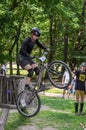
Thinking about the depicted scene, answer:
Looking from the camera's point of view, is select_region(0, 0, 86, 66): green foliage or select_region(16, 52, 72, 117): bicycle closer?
select_region(16, 52, 72, 117): bicycle

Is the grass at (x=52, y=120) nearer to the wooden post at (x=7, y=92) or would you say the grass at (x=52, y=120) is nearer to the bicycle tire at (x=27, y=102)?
the wooden post at (x=7, y=92)

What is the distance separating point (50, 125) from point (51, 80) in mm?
3599

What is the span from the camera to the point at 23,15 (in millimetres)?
28828

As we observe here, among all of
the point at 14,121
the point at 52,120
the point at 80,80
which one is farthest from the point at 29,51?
the point at 80,80

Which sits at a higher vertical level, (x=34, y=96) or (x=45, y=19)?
(x=34, y=96)

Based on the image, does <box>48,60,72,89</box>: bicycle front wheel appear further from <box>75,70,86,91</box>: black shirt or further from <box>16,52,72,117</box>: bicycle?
<box>75,70,86,91</box>: black shirt

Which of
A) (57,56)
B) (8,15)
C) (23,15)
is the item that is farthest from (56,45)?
(8,15)

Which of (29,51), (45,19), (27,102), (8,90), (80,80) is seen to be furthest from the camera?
(45,19)

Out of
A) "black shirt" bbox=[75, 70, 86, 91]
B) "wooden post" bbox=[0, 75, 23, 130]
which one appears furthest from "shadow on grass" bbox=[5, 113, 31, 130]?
"black shirt" bbox=[75, 70, 86, 91]

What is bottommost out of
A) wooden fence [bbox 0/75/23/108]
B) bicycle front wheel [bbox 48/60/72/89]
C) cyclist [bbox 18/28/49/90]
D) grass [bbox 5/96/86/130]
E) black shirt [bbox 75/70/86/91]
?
grass [bbox 5/96/86/130]

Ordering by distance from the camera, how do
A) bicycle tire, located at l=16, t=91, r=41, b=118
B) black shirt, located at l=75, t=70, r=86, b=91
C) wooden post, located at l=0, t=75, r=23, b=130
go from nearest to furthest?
bicycle tire, located at l=16, t=91, r=41, b=118
wooden post, located at l=0, t=75, r=23, b=130
black shirt, located at l=75, t=70, r=86, b=91

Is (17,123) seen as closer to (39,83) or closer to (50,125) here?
(50,125)

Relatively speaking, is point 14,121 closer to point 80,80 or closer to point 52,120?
point 52,120

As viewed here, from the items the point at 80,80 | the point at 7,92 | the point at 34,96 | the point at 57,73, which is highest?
the point at 57,73
